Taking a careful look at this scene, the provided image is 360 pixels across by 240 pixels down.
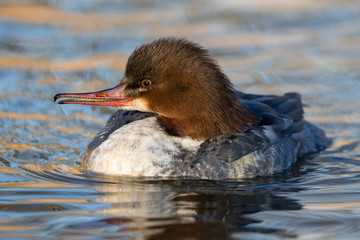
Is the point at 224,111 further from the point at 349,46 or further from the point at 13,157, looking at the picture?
the point at 349,46

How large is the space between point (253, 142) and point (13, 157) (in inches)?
104

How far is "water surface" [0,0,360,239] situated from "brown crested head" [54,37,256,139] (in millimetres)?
638

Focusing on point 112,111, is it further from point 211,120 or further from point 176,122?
point 211,120

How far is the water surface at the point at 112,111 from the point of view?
5.70 m

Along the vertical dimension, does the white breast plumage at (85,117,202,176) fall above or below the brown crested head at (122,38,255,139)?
below

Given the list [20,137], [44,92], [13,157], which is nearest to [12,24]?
[44,92]

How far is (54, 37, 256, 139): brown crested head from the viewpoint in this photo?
6.90 metres

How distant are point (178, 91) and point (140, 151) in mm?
711

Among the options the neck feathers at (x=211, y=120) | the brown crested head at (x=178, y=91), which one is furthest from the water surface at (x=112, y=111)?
Result: the brown crested head at (x=178, y=91)

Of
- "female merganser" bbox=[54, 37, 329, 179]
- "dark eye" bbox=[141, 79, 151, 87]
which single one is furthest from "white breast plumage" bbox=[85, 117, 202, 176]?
"dark eye" bbox=[141, 79, 151, 87]

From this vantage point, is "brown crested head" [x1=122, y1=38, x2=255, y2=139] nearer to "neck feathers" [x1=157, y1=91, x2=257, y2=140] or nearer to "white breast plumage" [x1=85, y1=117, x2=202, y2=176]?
"neck feathers" [x1=157, y1=91, x2=257, y2=140]

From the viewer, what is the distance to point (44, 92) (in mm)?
10055

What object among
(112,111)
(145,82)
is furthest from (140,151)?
(112,111)

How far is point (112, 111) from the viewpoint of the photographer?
32.1 ft
